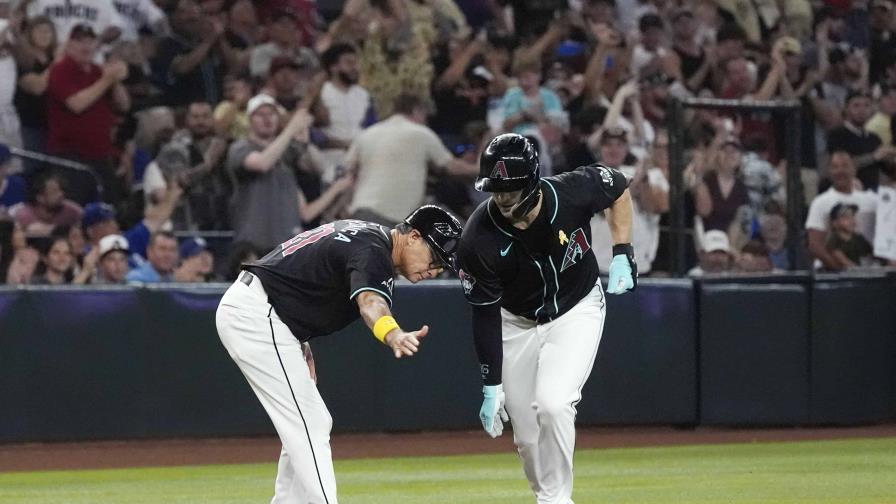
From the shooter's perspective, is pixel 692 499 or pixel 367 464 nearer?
pixel 692 499

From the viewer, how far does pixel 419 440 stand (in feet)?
39.0

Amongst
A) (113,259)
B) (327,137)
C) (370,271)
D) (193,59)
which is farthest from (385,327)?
(193,59)

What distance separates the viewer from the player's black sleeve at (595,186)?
6.71 meters

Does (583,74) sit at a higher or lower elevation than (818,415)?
higher

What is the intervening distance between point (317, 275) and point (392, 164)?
19.5ft

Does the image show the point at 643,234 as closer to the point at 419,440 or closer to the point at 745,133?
the point at 745,133

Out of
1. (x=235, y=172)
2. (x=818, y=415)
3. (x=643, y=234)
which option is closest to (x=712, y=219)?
(x=643, y=234)

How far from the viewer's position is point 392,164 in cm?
1182

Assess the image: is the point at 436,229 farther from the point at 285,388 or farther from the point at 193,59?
the point at 193,59

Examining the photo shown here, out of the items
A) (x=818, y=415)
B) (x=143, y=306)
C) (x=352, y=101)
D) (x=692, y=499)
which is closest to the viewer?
(x=692, y=499)

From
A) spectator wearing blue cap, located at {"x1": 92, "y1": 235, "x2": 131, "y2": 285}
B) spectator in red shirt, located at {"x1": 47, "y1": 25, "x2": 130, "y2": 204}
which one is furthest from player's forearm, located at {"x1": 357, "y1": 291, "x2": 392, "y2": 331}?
spectator in red shirt, located at {"x1": 47, "y1": 25, "x2": 130, "y2": 204}

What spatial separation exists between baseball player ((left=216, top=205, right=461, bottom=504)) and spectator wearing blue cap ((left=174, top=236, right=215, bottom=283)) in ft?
19.6

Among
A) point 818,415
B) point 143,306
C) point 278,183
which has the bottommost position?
point 818,415

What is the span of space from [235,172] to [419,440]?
258 centimetres
